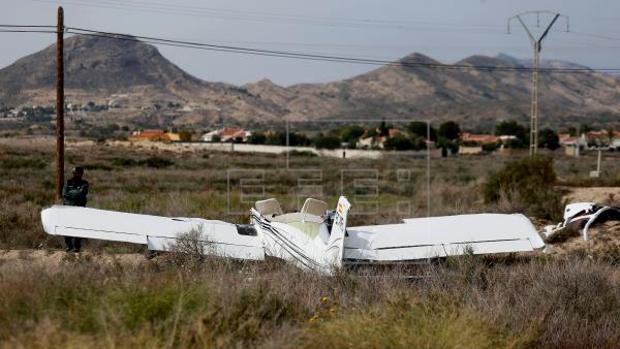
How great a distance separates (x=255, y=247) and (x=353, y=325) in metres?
7.01

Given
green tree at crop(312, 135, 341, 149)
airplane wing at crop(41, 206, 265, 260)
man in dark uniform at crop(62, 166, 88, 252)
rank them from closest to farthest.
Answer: airplane wing at crop(41, 206, 265, 260), man in dark uniform at crop(62, 166, 88, 252), green tree at crop(312, 135, 341, 149)

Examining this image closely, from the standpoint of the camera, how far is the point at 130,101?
169000 mm

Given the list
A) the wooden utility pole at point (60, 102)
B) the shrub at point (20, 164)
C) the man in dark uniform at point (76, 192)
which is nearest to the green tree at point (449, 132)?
the shrub at point (20, 164)

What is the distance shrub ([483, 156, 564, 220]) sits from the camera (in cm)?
2478

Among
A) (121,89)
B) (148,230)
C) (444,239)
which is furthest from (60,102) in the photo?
(121,89)

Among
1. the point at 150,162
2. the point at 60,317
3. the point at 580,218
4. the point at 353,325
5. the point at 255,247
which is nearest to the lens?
the point at 60,317

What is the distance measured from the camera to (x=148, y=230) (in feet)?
44.6

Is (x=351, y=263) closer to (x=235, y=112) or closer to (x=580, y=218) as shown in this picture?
(x=580, y=218)

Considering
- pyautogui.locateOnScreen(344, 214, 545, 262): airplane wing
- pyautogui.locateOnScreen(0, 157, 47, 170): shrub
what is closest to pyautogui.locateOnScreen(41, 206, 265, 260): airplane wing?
pyautogui.locateOnScreen(344, 214, 545, 262): airplane wing

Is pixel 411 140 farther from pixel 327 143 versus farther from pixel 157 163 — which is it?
pixel 157 163

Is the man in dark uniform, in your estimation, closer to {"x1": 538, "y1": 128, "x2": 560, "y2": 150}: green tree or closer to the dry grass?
the dry grass

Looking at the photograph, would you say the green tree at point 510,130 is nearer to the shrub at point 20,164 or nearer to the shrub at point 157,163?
the shrub at point 157,163

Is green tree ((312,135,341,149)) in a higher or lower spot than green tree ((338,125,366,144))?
lower

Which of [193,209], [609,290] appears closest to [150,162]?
[193,209]
